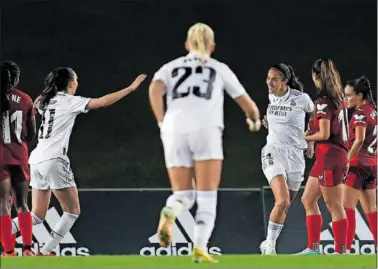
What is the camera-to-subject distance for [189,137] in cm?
1079

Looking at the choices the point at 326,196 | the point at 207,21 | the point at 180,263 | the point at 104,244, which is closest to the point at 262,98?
the point at 207,21

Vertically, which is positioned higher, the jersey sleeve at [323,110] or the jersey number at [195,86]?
the jersey number at [195,86]

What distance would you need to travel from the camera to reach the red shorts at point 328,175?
13.5m

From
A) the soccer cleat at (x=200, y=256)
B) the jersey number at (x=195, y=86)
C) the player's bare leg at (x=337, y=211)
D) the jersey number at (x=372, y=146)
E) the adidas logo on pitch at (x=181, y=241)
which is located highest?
the jersey number at (x=195, y=86)

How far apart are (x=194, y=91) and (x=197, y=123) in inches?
10.1

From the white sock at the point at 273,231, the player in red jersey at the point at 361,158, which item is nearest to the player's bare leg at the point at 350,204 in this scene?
the player in red jersey at the point at 361,158

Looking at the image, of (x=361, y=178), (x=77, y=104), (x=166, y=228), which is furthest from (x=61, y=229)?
(x=166, y=228)

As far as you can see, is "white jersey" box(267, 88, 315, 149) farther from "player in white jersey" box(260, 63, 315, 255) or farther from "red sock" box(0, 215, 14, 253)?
"red sock" box(0, 215, 14, 253)

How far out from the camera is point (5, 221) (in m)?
13.2

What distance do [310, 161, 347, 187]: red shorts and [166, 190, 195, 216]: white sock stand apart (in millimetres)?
2981

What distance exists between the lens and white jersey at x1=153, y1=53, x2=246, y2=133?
10789 mm

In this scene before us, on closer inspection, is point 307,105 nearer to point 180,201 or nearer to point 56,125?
point 56,125

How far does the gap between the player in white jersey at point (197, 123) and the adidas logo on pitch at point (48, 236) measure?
618 cm

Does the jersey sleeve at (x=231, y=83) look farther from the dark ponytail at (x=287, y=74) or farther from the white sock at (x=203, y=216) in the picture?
the dark ponytail at (x=287, y=74)
